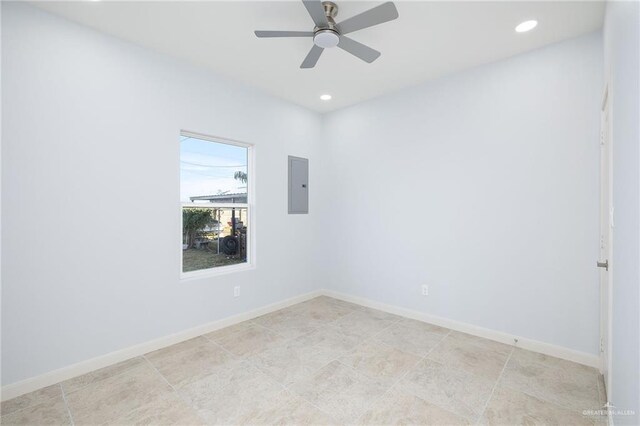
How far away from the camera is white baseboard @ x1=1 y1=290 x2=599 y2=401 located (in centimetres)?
218

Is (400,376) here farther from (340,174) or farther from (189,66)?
(189,66)

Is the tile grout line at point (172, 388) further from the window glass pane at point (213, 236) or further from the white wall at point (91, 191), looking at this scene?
the window glass pane at point (213, 236)

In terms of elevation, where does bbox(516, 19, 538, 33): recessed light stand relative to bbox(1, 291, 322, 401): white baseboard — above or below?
above

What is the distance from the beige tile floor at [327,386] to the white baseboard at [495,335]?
0.08m

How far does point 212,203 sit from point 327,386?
2.23m

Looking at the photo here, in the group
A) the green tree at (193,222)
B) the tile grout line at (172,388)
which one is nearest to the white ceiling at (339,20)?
the green tree at (193,222)

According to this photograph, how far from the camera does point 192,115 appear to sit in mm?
3070

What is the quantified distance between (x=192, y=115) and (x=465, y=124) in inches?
116

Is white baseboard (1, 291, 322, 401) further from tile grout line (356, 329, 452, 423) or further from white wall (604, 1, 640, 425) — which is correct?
white wall (604, 1, 640, 425)

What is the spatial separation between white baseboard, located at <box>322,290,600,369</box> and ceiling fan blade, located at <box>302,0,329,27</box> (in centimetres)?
318

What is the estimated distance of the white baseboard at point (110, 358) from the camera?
2.11 m

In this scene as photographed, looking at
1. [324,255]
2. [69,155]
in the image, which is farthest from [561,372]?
[69,155]

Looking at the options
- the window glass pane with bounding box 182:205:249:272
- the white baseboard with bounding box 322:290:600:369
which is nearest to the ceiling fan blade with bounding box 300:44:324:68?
the window glass pane with bounding box 182:205:249:272

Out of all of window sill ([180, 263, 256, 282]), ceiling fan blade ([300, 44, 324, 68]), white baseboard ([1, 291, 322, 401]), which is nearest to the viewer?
white baseboard ([1, 291, 322, 401])
